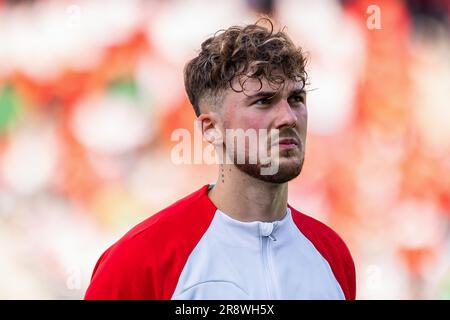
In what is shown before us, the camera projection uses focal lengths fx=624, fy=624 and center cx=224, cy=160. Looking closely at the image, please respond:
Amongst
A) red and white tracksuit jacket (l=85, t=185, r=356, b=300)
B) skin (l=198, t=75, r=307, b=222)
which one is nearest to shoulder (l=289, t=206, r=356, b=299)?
red and white tracksuit jacket (l=85, t=185, r=356, b=300)

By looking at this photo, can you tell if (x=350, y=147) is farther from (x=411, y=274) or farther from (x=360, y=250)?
(x=411, y=274)

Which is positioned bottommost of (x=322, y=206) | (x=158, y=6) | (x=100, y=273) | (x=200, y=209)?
(x=322, y=206)

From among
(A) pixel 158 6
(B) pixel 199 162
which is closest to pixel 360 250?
(B) pixel 199 162

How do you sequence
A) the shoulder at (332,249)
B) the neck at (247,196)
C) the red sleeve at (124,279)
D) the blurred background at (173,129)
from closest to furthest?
the red sleeve at (124,279)
the neck at (247,196)
the shoulder at (332,249)
the blurred background at (173,129)

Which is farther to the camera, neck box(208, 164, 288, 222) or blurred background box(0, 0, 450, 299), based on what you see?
blurred background box(0, 0, 450, 299)

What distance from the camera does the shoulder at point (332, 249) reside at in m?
1.47

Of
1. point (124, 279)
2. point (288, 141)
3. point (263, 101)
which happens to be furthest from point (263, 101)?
point (124, 279)

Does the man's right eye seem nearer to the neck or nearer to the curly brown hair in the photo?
the curly brown hair

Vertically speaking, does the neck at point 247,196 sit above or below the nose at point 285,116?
below

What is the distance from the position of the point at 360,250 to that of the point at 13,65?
205cm

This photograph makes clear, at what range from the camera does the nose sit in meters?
1.33

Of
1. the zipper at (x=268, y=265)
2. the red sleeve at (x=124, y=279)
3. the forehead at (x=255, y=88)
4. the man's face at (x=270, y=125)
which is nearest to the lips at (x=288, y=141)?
the man's face at (x=270, y=125)

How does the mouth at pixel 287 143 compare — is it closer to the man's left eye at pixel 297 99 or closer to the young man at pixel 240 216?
the young man at pixel 240 216
